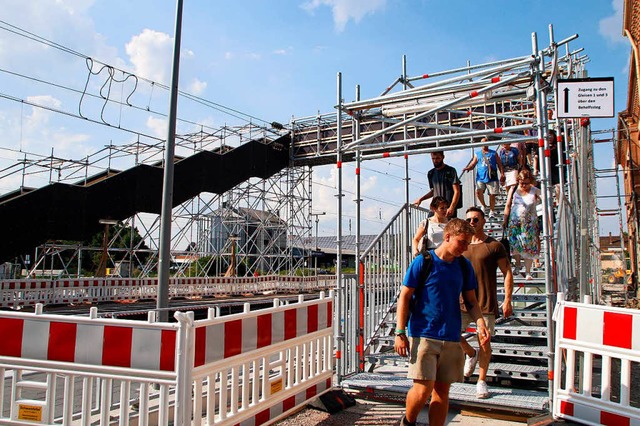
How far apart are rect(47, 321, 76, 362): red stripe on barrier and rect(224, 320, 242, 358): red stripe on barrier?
3.84 feet

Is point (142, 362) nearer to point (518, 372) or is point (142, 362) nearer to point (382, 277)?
point (518, 372)

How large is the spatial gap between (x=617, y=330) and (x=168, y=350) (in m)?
3.67

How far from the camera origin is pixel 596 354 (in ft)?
14.7

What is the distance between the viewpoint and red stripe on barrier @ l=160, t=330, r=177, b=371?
3.69 metres

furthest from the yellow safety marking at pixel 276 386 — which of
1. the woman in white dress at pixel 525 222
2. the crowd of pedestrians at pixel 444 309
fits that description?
the woman in white dress at pixel 525 222

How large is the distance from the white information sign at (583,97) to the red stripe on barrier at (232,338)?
4240 mm

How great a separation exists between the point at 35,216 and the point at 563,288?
634 inches

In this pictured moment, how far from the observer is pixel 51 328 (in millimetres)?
4031

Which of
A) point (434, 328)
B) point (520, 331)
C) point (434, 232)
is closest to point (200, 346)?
point (434, 328)

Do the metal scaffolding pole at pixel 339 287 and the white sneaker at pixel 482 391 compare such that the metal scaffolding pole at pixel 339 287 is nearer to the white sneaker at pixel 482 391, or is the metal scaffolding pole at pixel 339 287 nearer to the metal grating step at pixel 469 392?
the metal grating step at pixel 469 392

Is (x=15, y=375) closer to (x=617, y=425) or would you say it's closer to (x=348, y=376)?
(x=348, y=376)

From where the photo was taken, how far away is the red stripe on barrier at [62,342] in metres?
3.96

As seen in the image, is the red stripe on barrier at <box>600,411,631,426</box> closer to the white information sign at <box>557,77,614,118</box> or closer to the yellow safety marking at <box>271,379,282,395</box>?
the yellow safety marking at <box>271,379,282,395</box>

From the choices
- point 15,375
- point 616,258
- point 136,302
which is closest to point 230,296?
point 136,302
